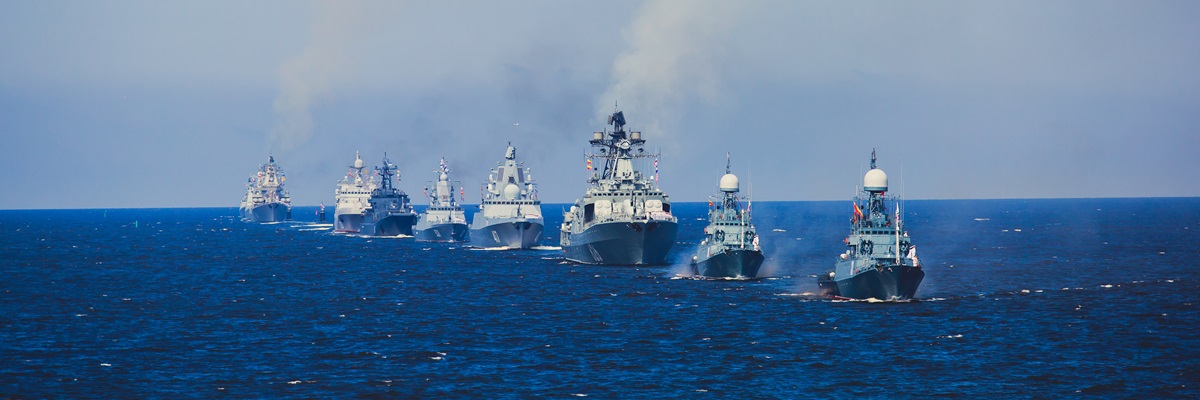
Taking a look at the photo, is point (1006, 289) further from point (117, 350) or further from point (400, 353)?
point (117, 350)

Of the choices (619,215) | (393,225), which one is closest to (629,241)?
(619,215)

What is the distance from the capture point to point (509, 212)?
152 metres

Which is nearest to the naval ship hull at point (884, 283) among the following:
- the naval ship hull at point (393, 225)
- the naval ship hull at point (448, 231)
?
the naval ship hull at point (448, 231)

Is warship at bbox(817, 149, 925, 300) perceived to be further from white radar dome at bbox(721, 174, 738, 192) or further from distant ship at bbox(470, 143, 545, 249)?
distant ship at bbox(470, 143, 545, 249)

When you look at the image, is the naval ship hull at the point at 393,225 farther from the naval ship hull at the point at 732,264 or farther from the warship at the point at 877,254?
the warship at the point at 877,254

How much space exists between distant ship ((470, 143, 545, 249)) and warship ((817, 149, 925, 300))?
2966 inches

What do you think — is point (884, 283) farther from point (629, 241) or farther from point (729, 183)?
point (629, 241)

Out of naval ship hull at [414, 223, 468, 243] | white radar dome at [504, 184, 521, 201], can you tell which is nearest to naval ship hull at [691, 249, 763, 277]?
white radar dome at [504, 184, 521, 201]

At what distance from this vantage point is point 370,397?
47156 mm

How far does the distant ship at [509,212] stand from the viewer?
5817 inches

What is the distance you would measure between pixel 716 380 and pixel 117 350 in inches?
1276

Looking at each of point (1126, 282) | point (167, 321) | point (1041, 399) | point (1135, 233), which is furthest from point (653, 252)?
point (1135, 233)

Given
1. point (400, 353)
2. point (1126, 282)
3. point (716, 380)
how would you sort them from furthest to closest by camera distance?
point (1126, 282)
point (400, 353)
point (716, 380)

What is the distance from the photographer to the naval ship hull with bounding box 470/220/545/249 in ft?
482
